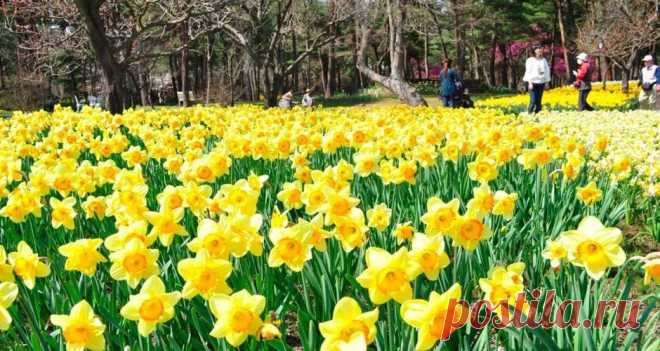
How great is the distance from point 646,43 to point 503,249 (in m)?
21.0

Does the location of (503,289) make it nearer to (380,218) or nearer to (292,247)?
(292,247)

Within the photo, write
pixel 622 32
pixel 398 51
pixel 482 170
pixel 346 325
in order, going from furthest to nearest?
pixel 622 32, pixel 398 51, pixel 482 170, pixel 346 325

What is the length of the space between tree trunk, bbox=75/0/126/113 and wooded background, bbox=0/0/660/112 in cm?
2

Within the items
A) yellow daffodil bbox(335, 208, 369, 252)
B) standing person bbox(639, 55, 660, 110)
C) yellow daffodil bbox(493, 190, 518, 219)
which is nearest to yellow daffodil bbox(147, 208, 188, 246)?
yellow daffodil bbox(335, 208, 369, 252)

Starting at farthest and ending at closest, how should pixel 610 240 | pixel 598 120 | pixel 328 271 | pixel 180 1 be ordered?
pixel 180 1 → pixel 598 120 → pixel 328 271 → pixel 610 240

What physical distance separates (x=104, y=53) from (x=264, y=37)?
17203 mm

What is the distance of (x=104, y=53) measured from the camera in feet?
40.0

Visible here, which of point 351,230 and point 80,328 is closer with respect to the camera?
point 80,328

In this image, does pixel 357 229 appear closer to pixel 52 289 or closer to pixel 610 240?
pixel 610 240

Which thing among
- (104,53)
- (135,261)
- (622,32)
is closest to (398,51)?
(104,53)

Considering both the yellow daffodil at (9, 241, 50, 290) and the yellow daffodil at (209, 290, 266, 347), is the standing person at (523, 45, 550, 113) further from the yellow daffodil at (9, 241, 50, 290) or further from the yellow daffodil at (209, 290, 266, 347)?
the yellow daffodil at (209, 290, 266, 347)

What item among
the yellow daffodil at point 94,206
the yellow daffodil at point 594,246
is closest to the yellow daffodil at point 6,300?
the yellow daffodil at point 94,206

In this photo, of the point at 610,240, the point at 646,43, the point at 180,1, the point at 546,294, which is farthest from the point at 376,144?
the point at 646,43

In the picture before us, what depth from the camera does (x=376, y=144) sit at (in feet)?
12.7
